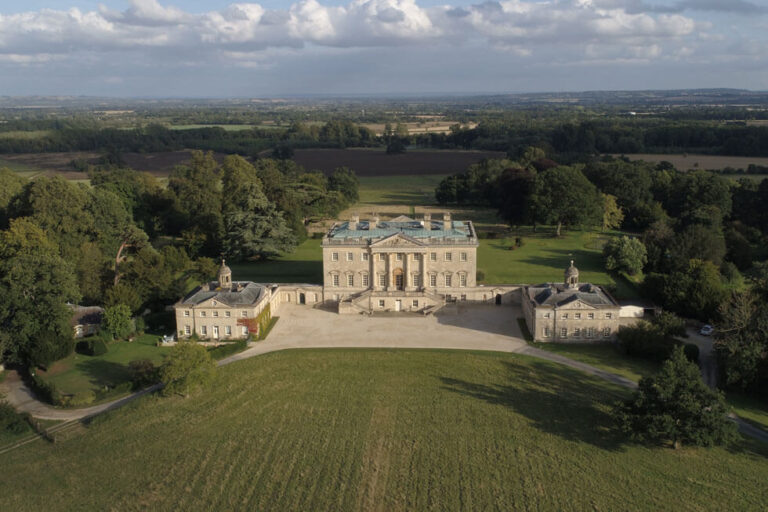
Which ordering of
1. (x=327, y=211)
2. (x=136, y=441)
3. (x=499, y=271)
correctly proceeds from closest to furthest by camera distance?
(x=136, y=441)
(x=499, y=271)
(x=327, y=211)

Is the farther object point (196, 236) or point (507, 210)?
point (507, 210)

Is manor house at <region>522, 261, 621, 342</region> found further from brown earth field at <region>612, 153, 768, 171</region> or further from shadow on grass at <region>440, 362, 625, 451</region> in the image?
brown earth field at <region>612, 153, 768, 171</region>

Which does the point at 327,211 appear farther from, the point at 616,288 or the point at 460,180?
the point at 616,288

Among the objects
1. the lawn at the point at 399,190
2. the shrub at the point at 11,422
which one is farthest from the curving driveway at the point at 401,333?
the lawn at the point at 399,190

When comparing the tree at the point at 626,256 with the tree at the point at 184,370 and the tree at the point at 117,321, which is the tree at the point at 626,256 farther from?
the tree at the point at 117,321

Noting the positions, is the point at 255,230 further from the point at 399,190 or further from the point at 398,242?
the point at 399,190

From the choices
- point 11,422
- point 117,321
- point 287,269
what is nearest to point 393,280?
point 287,269

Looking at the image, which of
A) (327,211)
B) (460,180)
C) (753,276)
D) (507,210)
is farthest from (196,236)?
(753,276)
